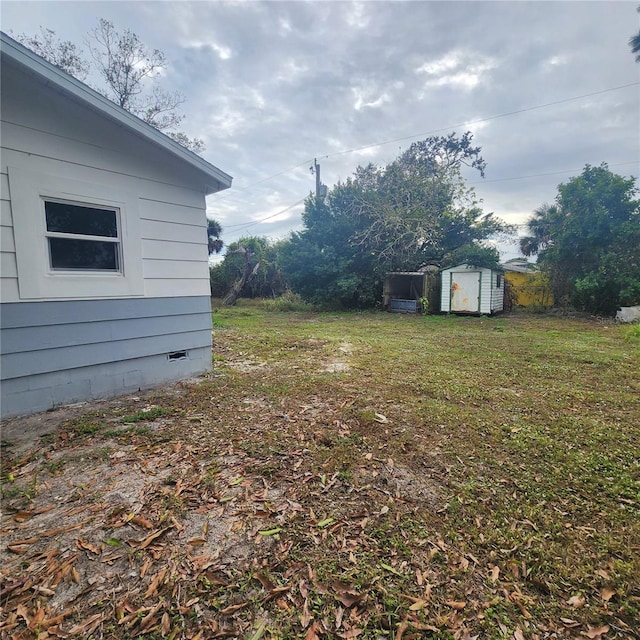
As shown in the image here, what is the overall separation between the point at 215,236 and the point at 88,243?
17303 mm

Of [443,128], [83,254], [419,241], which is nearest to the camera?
[83,254]

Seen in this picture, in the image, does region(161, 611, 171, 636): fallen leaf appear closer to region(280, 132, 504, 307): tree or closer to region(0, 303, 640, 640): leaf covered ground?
region(0, 303, 640, 640): leaf covered ground

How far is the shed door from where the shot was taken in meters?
11.9

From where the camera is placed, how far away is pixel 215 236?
1967 centimetres

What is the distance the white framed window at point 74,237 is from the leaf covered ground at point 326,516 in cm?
126

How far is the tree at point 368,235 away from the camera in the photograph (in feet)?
44.6

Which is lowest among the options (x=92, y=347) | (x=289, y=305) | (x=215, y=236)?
(x=289, y=305)

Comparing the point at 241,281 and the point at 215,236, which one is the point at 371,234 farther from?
the point at 215,236

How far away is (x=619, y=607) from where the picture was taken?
1.28 metres

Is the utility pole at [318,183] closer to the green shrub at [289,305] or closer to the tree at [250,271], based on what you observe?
the tree at [250,271]

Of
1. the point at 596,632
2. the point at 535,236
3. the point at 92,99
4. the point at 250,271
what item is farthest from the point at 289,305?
the point at 535,236

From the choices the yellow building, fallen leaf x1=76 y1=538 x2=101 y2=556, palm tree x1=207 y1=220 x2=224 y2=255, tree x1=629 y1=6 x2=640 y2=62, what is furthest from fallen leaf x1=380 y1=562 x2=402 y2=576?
palm tree x1=207 y1=220 x2=224 y2=255

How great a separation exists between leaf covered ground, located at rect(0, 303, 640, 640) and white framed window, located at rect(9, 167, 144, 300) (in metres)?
1.26

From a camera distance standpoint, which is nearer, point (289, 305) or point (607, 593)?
point (607, 593)
